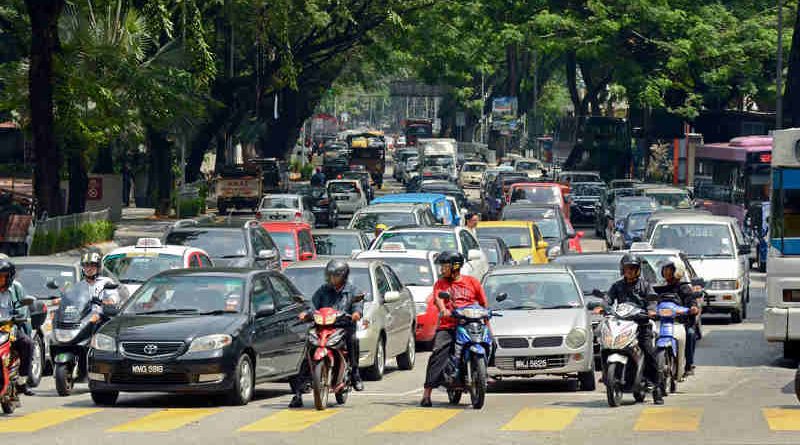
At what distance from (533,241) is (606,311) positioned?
15.0m

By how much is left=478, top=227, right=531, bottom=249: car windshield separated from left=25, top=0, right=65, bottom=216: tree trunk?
10.2m

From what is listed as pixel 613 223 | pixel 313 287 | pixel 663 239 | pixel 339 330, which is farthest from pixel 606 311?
pixel 613 223

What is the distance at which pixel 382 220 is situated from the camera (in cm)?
3369

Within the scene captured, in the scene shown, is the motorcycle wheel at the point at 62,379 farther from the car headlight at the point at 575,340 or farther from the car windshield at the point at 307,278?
the car headlight at the point at 575,340

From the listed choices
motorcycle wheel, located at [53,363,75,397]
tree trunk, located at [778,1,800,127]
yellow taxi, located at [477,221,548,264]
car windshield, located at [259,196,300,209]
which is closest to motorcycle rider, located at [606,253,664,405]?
motorcycle wheel, located at [53,363,75,397]

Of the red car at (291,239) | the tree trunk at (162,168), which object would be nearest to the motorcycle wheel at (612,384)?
the red car at (291,239)

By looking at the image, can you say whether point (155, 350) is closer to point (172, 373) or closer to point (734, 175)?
point (172, 373)

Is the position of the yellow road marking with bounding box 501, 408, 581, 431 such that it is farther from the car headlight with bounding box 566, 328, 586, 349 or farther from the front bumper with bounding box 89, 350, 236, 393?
the front bumper with bounding box 89, 350, 236, 393

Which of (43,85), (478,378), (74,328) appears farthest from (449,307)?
(43,85)

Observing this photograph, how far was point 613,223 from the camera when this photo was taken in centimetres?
4425

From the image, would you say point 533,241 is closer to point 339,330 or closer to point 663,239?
point 663,239

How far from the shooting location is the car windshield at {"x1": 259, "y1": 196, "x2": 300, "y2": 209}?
4747 centimetres

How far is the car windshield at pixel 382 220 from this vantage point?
33531 millimetres

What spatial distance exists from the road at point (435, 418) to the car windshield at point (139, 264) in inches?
135
